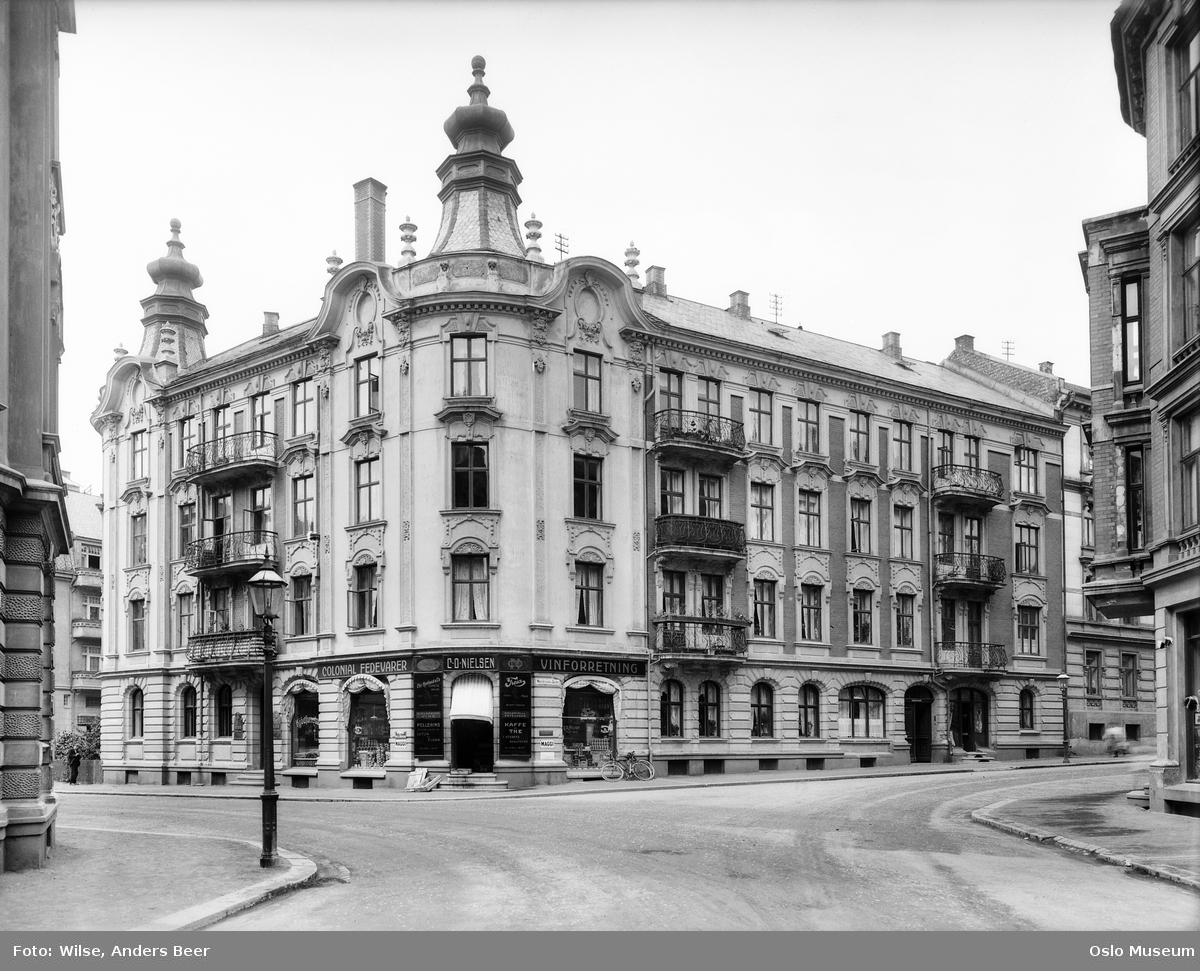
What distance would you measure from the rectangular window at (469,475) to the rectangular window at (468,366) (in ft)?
5.35

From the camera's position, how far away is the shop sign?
39750mm

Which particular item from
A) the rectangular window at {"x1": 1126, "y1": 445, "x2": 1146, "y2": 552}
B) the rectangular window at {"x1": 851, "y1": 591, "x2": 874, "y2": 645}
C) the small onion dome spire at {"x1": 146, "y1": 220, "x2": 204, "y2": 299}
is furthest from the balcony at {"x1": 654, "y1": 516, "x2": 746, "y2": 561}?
the small onion dome spire at {"x1": 146, "y1": 220, "x2": 204, "y2": 299}

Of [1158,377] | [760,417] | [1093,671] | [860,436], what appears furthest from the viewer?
[1093,671]

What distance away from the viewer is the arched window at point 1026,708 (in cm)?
5394

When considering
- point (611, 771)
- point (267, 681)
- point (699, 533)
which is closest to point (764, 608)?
point (699, 533)

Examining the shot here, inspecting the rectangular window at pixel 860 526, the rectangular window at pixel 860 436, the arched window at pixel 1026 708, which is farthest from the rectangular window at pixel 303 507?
the arched window at pixel 1026 708

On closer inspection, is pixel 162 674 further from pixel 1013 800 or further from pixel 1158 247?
pixel 1158 247

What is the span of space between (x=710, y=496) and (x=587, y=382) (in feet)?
20.1

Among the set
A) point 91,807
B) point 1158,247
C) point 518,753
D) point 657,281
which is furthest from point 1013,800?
point 657,281

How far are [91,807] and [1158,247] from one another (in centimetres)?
2701

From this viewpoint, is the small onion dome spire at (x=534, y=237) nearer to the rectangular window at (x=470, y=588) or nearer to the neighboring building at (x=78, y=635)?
the rectangular window at (x=470, y=588)

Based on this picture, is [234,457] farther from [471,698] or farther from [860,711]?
[860,711]

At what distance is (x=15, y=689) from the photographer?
16.8 m

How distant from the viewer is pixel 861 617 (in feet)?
162
